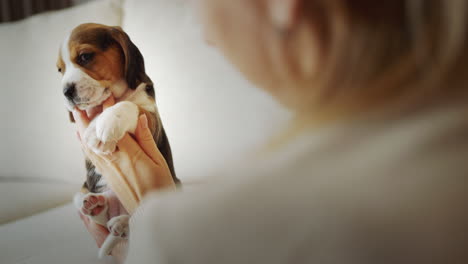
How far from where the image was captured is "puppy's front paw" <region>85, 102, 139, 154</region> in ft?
1.56

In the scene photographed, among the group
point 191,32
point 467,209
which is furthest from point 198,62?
point 467,209

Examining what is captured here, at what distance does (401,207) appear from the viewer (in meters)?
0.32

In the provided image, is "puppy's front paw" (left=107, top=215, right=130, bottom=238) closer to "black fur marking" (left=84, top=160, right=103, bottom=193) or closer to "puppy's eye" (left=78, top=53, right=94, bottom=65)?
"black fur marking" (left=84, top=160, right=103, bottom=193)

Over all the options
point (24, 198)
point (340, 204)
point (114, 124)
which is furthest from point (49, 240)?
point (340, 204)

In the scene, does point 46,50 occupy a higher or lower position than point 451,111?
lower

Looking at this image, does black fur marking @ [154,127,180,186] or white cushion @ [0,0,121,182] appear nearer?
black fur marking @ [154,127,180,186]

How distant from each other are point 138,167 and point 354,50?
27 centimetres

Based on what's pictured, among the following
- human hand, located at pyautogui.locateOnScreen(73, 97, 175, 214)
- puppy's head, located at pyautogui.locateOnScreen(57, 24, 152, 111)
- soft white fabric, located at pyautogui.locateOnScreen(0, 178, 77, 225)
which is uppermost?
puppy's head, located at pyautogui.locateOnScreen(57, 24, 152, 111)

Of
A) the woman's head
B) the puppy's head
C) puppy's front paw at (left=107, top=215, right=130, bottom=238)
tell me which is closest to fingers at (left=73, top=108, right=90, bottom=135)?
the puppy's head

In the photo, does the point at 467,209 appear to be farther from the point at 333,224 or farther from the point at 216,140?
the point at 216,140

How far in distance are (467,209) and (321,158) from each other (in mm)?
113

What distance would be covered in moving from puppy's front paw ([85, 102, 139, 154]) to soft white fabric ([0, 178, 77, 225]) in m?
0.21

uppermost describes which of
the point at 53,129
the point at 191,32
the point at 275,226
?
the point at 191,32

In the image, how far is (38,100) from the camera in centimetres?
64
